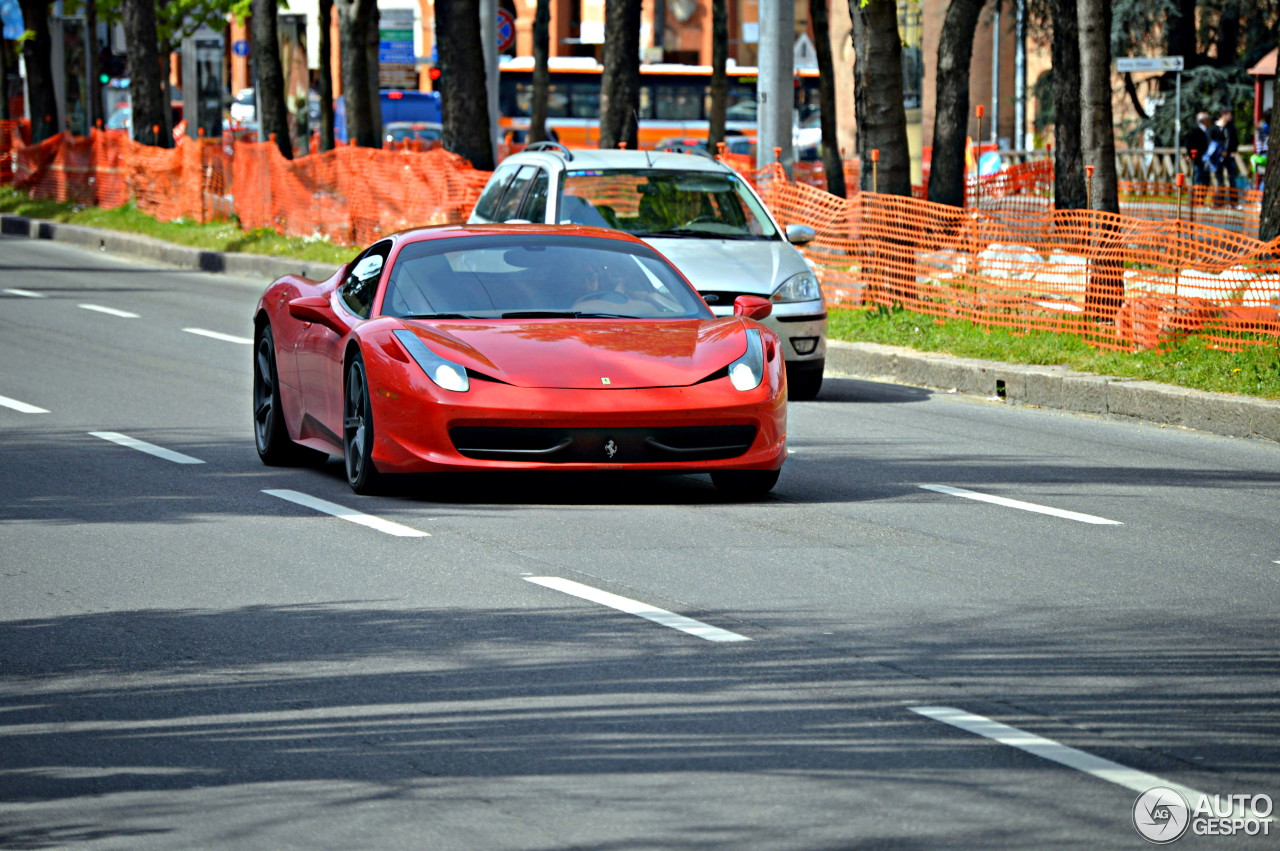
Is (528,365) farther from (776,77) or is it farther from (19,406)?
(776,77)

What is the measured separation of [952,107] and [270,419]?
1929cm

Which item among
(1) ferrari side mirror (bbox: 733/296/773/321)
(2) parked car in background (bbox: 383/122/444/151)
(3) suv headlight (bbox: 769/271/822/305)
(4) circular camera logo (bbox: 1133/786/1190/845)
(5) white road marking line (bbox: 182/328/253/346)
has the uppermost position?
(2) parked car in background (bbox: 383/122/444/151)

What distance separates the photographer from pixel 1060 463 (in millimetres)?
11812

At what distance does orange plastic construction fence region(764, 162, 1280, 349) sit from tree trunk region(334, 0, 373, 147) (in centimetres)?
1443

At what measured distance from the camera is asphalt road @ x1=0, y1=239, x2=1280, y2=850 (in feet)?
16.5

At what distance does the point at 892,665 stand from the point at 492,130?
80.2 ft

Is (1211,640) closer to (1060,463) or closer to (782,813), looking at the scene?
(782,813)

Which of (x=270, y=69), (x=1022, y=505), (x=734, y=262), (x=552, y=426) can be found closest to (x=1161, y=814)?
(x=552, y=426)

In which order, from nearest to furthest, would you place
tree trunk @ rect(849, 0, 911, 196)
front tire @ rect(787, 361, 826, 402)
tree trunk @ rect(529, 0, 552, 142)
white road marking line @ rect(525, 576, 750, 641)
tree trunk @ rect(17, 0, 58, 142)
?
white road marking line @ rect(525, 576, 750, 641) < front tire @ rect(787, 361, 826, 402) < tree trunk @ rect(849, 0, 911, 196) < tree trunk @ rect(529, 0, 552, 142) < tree trunk @ rect(17, 0, 58, 142)

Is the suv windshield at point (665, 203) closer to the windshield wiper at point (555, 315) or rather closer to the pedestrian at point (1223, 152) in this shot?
the windshield wiper at point (555, 315)

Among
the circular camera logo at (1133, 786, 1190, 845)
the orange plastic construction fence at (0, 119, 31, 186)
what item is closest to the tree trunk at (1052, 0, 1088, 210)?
the circular camera logo at (1133, 786, 1190, 845)

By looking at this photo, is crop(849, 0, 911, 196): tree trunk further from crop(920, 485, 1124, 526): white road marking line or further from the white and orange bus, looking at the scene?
the white and orange bus

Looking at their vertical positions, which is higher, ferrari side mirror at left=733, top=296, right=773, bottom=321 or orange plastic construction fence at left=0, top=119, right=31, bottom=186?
orange plastic construction fence at left=0, top=119, right=31, bottom=186

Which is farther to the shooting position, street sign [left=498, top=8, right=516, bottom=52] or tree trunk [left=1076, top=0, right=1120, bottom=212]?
street sign [left=498, top=8, right=516, bottom=52]
